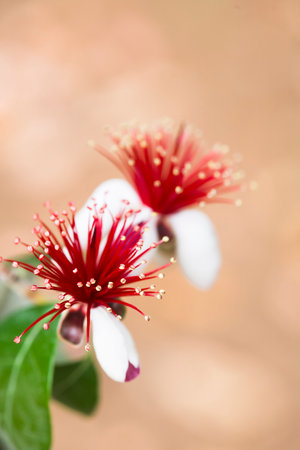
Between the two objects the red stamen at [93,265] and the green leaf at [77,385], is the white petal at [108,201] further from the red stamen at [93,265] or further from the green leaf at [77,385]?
the green leaf at [77,385]

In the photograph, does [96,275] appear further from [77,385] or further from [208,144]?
[208,144]

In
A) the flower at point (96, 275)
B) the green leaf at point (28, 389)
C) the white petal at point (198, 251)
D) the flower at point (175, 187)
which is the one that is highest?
the flower at point (175, 187)

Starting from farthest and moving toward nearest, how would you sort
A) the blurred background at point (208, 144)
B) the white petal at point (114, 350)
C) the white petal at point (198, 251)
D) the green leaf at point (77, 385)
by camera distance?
the blurred background at point (208, 144) → the green leaf at point (77, 385) → the white petal at point (198, 251) → the white petal at point (114, 350)

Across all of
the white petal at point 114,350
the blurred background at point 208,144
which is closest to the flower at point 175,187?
the white petal at point 114,350

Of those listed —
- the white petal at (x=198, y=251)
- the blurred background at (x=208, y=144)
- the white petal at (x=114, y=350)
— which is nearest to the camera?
the white petal at (x=114, y=350)

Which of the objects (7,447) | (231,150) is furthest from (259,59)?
(7,447)

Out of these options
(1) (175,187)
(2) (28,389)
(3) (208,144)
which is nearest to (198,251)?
(1) (175,187)

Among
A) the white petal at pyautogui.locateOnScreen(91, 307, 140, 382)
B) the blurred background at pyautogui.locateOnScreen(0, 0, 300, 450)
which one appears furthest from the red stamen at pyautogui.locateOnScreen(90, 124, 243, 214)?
the blurred background at pyautogui.locateOnScreen(0, 0, 300, 450)
